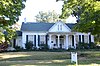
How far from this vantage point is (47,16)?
110 m

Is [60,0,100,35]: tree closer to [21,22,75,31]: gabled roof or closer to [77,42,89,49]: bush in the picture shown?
[77,42,89,49]: bush

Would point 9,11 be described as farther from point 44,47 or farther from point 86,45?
point 86,45

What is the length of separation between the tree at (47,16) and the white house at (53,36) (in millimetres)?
53940

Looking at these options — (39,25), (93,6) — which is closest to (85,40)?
(39,25)

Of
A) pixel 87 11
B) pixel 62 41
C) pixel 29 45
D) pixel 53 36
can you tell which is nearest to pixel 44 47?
pixel 29 45

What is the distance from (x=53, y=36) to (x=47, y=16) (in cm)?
5576

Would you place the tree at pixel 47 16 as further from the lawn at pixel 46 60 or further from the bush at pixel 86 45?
the lawn at pixel 46 60

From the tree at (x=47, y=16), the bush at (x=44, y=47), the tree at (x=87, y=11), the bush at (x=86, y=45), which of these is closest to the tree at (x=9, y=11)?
the tree at (x=87, y=11)

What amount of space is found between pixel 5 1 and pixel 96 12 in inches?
318

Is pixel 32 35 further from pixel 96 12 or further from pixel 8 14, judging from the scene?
pixel 96 12

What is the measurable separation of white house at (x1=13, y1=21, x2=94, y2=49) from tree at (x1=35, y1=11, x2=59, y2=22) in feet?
177

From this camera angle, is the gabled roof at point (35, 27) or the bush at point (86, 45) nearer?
the bush at point (86, 45)

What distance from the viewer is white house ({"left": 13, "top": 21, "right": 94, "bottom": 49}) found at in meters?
53.5

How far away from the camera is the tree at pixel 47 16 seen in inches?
4286
